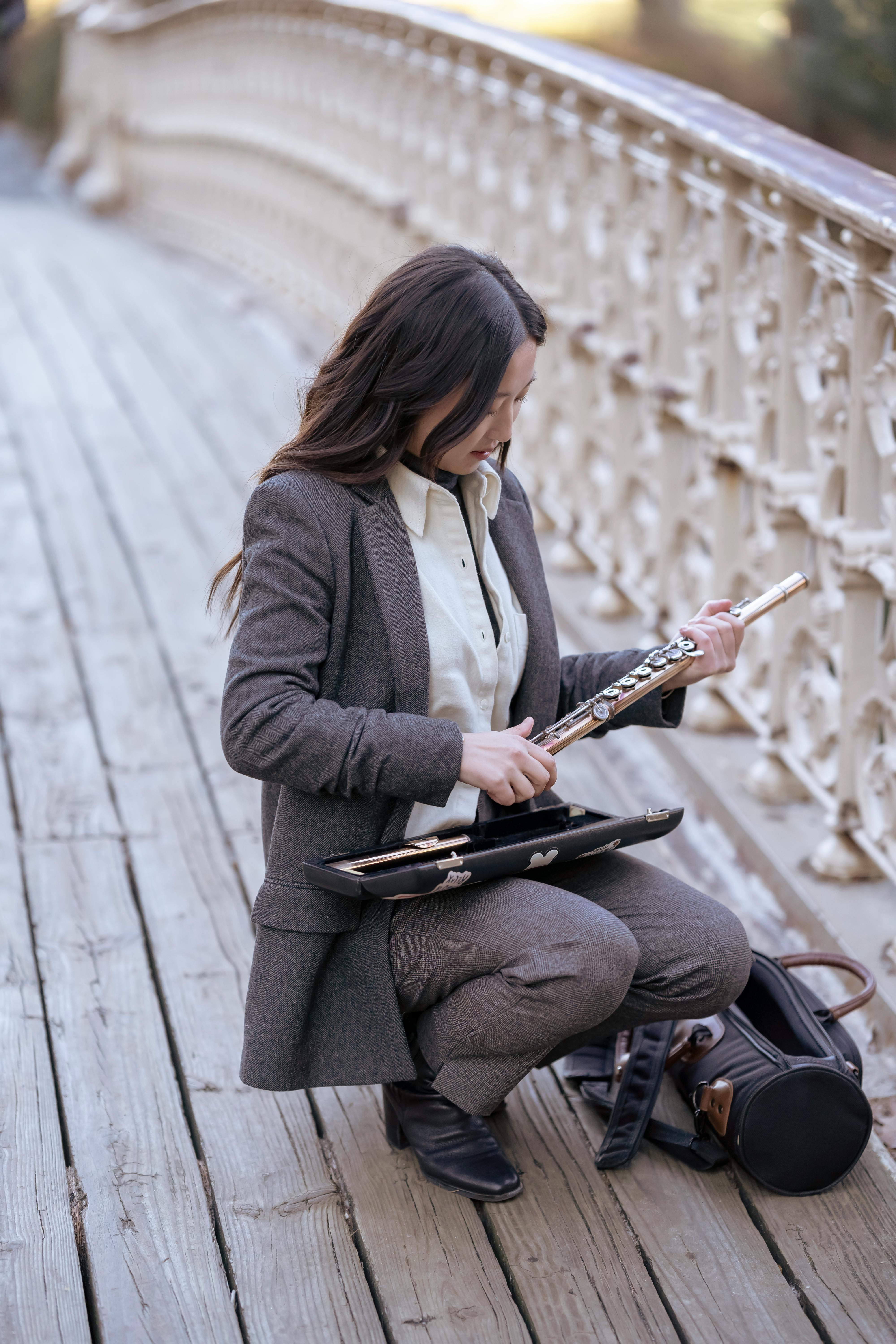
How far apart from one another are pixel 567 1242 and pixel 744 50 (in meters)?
17.9

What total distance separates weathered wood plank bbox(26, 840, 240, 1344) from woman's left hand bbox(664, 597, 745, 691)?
1.08 metres

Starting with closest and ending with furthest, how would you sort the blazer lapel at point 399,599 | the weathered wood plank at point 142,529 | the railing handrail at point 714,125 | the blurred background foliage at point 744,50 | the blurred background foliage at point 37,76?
the blazer lapel at point 399,599
the railing handrail at point 714,125
the weathered wood plank at point 142,529
the blurred background foliage at point 744,50
the blurred background foliage at point 37,76

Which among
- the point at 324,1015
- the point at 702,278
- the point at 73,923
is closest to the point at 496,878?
the point at 324,1015

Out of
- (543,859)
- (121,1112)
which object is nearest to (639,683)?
(543,859)

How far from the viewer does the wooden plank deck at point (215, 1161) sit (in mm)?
1975

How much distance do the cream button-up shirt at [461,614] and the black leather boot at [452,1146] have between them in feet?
1.43

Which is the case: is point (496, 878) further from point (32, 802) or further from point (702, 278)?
point (702, 278)

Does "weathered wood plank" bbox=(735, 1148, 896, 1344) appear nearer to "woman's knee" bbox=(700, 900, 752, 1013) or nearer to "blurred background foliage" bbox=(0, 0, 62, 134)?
"woman's knee" bbox=(700, 900, 752, 1013)

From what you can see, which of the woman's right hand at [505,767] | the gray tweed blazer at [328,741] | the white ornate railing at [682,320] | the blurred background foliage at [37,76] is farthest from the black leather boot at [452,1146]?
the blurred background foliage at [37,76]

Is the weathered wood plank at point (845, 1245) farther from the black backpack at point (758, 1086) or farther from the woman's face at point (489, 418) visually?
the woman's face at point (489, 418)

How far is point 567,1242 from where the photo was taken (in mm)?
2098

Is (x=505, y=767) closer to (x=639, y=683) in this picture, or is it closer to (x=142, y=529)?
(x=639, y=683)

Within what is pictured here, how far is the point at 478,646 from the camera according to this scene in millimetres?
2158

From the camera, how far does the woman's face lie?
2.02 m
